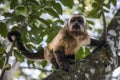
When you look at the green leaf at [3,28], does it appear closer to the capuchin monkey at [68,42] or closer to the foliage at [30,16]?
the foliage at [30,16]

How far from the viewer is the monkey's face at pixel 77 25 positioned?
162 inches

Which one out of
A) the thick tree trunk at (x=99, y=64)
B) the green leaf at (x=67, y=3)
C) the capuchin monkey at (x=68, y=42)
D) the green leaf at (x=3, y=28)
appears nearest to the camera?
the thick tree trunk at (x=99, y=64)

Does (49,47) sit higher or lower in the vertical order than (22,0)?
lower

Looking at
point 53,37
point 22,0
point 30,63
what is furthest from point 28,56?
point 22,0

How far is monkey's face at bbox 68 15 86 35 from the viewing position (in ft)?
13.5

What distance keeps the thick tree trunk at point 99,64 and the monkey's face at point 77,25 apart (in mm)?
665

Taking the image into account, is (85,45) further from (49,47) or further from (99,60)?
(99,60)

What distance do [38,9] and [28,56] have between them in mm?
1123

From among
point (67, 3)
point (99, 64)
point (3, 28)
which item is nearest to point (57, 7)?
point (67, 3)

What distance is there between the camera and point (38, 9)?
10.8 feet

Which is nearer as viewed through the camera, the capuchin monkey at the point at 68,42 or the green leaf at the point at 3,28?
the green leaf at the point at 3,28

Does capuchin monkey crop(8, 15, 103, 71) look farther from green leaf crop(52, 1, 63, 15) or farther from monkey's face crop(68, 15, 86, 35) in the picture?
green leaf crop(52, 1, 63, 15)

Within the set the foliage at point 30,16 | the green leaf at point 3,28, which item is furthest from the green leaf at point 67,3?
the green leaf at point 3,28

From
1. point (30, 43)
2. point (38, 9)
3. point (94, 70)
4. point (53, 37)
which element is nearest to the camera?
point (94, 70)
